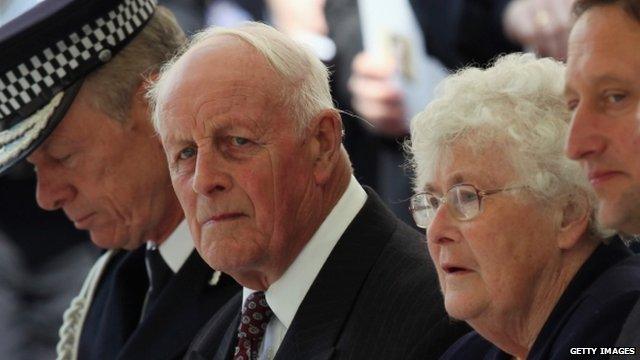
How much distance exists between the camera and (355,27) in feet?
16.3

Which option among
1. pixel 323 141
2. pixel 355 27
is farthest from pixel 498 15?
pixel 323 141

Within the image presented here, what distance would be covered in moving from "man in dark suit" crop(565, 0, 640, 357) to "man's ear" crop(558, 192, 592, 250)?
0.23 metres

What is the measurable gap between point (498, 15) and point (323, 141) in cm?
126

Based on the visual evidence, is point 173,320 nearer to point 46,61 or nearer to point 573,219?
point 46,61

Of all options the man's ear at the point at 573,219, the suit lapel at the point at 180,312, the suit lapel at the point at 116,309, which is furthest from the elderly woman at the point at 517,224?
the suit lapel at the point at 116,309

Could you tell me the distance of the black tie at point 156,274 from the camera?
163 inches

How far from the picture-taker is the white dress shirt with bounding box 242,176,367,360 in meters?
3.38

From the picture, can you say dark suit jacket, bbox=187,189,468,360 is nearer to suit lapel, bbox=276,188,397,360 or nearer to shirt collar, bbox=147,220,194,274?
suit lapel, bbox=276,188,397,360

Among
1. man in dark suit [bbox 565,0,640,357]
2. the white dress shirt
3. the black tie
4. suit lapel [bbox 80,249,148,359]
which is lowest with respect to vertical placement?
suit lapel [bbox 80,249,148,359]

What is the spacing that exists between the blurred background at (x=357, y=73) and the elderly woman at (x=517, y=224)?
1.24m

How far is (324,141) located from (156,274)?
951 millimetres

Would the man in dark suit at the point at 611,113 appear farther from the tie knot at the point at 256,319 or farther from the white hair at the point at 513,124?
the tie knot at the point at 256,319

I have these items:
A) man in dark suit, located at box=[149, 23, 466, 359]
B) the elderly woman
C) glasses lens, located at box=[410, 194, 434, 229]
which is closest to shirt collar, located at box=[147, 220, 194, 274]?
man in dark suit, located at box=[149, 23, 466, 359]

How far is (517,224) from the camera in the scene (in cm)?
293
